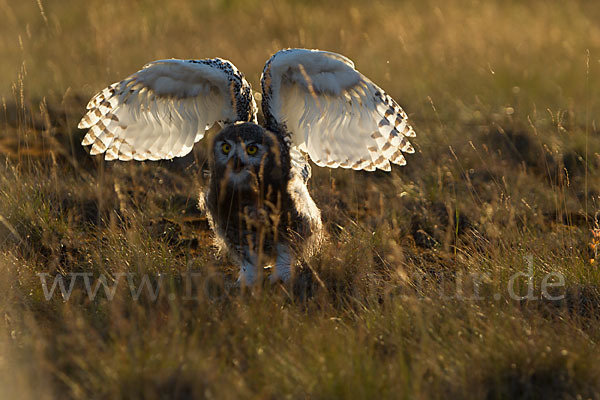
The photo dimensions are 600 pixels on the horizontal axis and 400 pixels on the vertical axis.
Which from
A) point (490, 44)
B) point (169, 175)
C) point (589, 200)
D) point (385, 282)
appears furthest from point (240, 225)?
point (490, 44)

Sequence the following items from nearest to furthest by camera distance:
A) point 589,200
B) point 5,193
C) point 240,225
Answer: point 240,225 → point 5,193 → point 589,200

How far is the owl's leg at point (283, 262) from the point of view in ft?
12.9

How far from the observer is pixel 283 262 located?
3.96 meters

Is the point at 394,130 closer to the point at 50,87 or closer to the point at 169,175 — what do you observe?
the point at 169,175

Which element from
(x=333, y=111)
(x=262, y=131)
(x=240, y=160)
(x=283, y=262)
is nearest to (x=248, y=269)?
(x=283, y=262)

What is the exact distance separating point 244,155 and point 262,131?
181 mm

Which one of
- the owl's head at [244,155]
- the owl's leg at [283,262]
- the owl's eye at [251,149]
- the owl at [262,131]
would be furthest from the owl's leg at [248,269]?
the owl's eye at [251,149]

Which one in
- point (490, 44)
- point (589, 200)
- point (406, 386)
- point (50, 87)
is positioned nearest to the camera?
point (406, 386)

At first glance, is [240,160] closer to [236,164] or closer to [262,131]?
[236,164]

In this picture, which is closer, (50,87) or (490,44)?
(50,87)

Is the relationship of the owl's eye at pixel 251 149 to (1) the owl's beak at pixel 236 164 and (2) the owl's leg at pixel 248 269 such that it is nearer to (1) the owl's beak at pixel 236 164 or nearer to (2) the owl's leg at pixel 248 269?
(1) the owl's beak at pixel 236 164

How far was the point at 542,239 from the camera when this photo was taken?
411cm

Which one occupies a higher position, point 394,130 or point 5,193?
point 394,130

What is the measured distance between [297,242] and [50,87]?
186 inches
